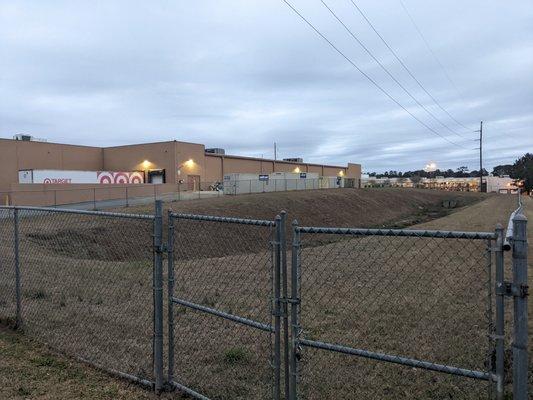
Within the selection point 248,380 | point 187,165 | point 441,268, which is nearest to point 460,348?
point 248,380

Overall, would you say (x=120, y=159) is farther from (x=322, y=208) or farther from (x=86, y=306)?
(x=86, y=306)

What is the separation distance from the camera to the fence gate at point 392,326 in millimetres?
3756

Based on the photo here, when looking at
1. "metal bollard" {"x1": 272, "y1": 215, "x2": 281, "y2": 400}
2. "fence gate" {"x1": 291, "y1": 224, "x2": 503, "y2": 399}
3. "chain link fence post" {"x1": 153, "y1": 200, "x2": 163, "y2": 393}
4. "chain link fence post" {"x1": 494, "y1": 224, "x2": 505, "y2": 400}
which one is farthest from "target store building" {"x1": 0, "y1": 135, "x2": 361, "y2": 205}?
"chain link fence post" {"x1": 494, "y1": 224, "x2": 505, "y2": 400}

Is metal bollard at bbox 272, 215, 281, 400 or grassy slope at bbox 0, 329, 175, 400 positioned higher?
metal bollard at bbox 272, 215, 281, 400

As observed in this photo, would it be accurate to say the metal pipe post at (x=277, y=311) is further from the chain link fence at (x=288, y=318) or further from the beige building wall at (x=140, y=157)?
the beige building wall at (x=140, y=157)

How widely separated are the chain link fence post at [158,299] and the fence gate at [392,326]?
1.39m

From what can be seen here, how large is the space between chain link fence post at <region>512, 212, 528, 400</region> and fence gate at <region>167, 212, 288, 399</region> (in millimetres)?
1675

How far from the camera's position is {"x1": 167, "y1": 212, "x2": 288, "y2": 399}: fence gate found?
421 centimetres

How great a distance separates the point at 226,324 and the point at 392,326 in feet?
7.98

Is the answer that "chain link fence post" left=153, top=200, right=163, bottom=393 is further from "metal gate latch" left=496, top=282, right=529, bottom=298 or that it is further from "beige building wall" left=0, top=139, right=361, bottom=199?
"beige building wall" left=0, top=139, right=361, bottom=199

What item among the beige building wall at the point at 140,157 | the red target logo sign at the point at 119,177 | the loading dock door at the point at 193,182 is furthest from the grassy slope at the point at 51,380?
the loading dock door at the point at 193,182

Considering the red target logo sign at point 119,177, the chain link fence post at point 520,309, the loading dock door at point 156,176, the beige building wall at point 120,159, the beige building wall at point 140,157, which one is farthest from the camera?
the loading dock door at point 156,176

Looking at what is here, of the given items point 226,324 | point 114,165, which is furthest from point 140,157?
point 226,324

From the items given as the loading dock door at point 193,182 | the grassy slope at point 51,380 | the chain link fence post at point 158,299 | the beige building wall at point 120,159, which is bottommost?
the grassy slope at point 51,380
